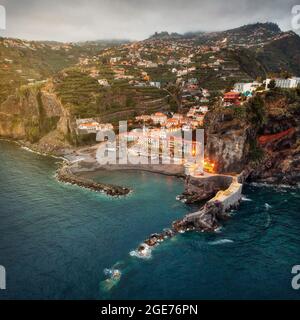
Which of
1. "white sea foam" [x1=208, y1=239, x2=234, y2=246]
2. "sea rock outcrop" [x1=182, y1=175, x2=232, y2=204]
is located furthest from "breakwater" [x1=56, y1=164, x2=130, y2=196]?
"white sea foam" [x1=208, y1=239, x2=234, y2=246]

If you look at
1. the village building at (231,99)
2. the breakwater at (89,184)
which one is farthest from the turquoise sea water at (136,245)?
the village building at (231,99)

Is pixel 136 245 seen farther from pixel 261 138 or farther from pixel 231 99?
pixel 231 99

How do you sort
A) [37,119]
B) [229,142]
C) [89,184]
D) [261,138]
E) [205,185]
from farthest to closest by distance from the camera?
[37,119], [261,138], [229,142], [89,184], [205,185]

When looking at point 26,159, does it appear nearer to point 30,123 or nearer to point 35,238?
point 30,123

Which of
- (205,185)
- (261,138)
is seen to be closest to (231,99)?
(261,138)
